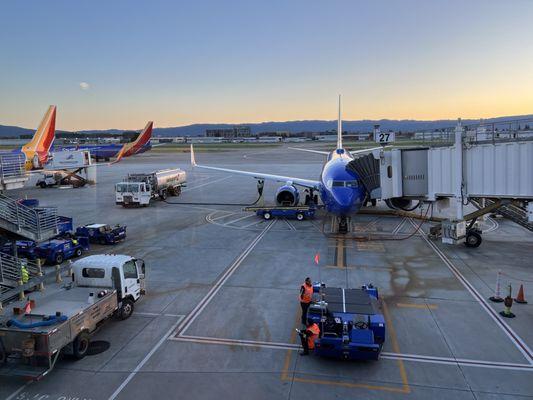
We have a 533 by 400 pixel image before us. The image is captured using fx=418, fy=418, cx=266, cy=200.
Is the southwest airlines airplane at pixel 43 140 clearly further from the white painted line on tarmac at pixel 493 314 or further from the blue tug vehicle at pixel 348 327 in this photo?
the blue tug vehicle at pixel 348 327

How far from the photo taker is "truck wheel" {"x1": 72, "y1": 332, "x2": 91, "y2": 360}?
12.5m

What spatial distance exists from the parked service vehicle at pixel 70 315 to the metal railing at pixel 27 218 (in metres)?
2.99

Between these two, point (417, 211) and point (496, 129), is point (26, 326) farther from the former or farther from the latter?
point (417, 211)

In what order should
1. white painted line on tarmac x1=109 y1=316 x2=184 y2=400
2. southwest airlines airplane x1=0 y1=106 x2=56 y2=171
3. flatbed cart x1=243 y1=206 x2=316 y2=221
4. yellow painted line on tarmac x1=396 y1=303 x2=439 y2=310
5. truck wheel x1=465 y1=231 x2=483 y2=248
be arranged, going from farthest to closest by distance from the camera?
1. southwest airlines airplane x1=0 y1=106 x2=56 y2=171
2. flatbed cart x1=243 y1=206 x2=316 y2=221
3. truck wheel x1=465 y1=231 x2=483 y2=248
4. yellow painted line on tarmac x1=396 y1=303 x2=439 y2=310
5. white painted line on tarmac x1=109 y1=316 x2=184 y2=400

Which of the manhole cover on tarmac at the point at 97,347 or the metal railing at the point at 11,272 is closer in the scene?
the manhole cover on tarmac at the point at 97,347

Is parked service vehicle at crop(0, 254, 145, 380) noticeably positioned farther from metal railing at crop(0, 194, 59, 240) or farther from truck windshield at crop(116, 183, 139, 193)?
truck windshield at crop(116, 183, 139, 193)

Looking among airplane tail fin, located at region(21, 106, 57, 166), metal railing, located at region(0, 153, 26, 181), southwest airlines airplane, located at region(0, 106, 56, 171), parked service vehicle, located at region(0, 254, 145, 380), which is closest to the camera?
parked service vehicle, located at region(0, 254, 145, 380)

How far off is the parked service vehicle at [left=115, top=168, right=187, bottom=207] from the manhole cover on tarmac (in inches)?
1094

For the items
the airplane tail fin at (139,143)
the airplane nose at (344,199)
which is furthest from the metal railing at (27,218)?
the airplane tail fin at (139,143)

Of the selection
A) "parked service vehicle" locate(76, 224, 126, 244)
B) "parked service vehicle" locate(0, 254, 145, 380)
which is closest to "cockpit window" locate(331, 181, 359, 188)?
"parked service vehicle" locate(76, 224, 126, 244)

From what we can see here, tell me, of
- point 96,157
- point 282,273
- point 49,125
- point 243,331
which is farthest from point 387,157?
point 96,157

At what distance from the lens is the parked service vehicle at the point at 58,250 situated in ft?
74.4

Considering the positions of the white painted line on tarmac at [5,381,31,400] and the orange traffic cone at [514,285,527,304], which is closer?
the white painted line on tarmac at [5,381,31,400]

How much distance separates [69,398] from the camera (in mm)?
10750
